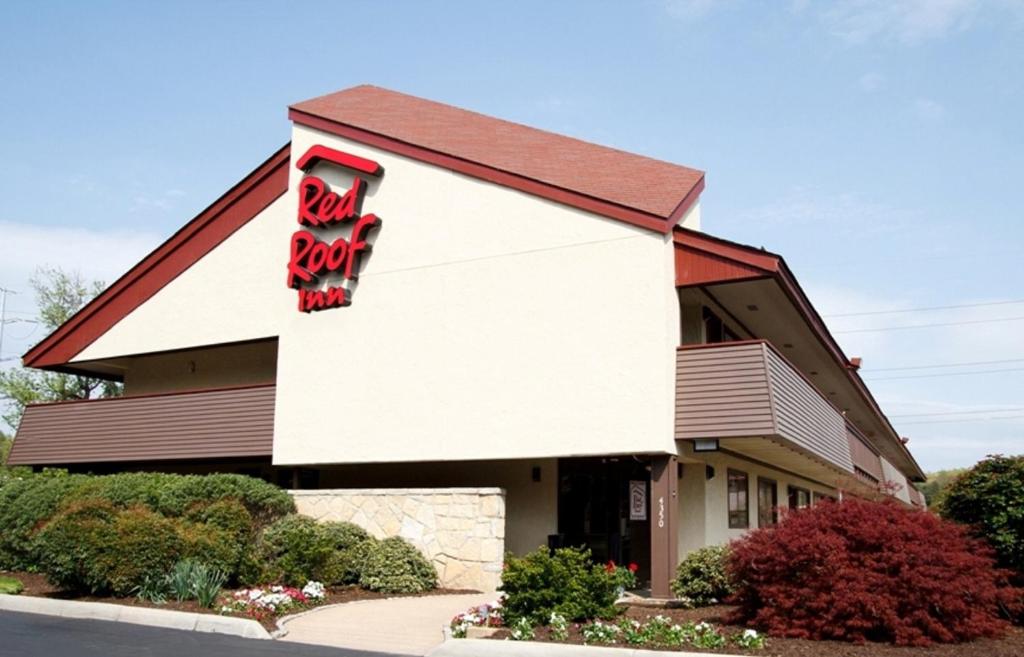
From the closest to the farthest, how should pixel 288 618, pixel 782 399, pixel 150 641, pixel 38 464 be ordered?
pixel 150 641 → pixel 288 618 → pixel 782 399 → pixel 38 464

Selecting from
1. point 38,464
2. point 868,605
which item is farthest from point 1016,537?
point 38,464

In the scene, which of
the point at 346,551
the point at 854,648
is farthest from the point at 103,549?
the point at 854,648

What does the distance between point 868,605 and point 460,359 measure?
1078 centimetres

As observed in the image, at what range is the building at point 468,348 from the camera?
1930 cm

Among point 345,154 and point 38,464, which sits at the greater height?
point 345,154

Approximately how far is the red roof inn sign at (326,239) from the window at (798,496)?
1638cm

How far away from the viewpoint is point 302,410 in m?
23.8

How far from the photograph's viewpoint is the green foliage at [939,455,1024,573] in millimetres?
14602

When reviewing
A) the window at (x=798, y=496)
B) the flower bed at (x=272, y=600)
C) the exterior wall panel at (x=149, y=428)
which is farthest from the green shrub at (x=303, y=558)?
the window at (x=798, y=496)

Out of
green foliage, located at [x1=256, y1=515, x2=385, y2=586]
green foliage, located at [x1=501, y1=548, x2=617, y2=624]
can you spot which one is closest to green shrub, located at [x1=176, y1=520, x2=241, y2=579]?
green foliage, located at [x1=256, y1=515, x2=385, y2=586]

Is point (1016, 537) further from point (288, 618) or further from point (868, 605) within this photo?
point (288, 618)

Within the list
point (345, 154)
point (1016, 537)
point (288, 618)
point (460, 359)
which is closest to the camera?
point (1016, 537)

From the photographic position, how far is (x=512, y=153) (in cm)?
2289

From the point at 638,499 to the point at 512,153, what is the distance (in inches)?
310
